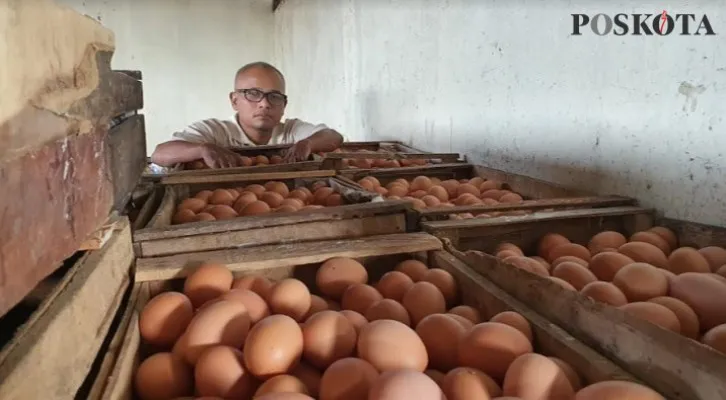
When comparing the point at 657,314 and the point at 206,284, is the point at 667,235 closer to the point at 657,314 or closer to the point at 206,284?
the point at 657,314

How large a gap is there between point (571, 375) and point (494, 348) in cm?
12

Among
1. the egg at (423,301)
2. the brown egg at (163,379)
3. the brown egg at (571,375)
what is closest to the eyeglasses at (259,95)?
the egg at (423,301)

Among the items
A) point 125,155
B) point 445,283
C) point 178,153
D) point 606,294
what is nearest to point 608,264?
point 606,294

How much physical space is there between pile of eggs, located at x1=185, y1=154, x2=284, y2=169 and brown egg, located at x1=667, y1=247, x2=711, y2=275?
202 cm

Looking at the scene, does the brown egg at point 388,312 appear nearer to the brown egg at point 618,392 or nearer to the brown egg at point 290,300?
the brown egg at point 290,300

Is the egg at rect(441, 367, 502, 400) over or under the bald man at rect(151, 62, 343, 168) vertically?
under

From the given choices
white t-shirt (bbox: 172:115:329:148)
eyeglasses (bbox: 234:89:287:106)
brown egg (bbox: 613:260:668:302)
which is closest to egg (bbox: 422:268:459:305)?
brown egg (bbox: 613:260:668:302)

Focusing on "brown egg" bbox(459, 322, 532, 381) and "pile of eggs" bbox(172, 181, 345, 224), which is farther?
"pile of eggs" bbox(172, 181, 345, 224)

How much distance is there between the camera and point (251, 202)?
2.00m

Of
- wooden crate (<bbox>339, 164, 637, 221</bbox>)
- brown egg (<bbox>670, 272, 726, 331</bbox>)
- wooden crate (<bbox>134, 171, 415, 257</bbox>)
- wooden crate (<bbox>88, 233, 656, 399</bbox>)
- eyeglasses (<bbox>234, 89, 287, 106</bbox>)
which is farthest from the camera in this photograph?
eyeglasses (<bbox>234, 89, 287, 106</bbox>)

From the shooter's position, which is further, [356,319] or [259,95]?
[259,95]

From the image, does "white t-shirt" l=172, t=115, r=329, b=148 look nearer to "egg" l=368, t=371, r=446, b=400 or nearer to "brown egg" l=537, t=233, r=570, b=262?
"brown egg" l=537, t=233, r=570, b=262

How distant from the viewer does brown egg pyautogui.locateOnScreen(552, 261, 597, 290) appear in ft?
4.17

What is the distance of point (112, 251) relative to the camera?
1.15m
